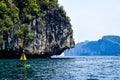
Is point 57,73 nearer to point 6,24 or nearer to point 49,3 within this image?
point 6,24

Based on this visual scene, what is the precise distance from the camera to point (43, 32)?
136125 millimetres

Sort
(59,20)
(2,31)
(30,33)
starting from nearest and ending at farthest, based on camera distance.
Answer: (2,31) → (30,33) → (59,20)

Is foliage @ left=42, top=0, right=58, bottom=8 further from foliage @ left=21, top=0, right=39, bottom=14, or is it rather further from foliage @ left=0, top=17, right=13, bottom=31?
foliage @ left=0, top=17, right=13, bottom=31

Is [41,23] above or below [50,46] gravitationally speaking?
above

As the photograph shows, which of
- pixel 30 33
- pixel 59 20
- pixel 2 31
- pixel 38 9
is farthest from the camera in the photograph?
pixel 59 20

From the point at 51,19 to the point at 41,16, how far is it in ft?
28.6

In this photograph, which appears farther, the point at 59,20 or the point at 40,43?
the point at 59,20

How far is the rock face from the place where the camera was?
12212 centimetres

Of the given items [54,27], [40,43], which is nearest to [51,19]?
[54,27]

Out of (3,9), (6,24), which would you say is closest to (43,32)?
(6,24)

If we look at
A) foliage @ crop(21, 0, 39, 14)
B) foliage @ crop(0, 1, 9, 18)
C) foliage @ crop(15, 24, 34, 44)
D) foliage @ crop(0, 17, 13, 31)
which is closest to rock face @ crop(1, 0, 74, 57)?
foliage @ crop(15, 24, 34, 44)

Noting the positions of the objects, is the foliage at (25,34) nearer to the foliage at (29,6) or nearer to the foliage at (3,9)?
the foliage at (29,6)

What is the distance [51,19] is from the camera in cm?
14288

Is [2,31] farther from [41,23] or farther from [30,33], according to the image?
[41,23]
